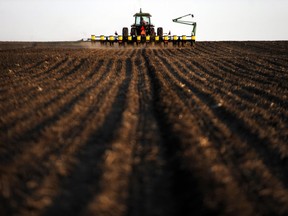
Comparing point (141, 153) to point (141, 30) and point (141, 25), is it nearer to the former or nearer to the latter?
point (141, 30)

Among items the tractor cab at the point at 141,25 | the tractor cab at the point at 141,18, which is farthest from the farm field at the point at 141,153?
the tractor cab at the point at 141,18

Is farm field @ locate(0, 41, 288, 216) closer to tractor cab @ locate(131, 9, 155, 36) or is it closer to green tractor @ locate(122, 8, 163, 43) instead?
green tractor @ locate(122, 8, 163, 43)

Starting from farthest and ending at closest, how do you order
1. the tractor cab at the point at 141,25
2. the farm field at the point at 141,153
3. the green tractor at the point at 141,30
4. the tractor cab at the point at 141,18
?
the tractor cab at the point at 141,18
the tractor cab at the point at 141,25
the green tractor at the point at 141,30
the farm field at the point at 141,153

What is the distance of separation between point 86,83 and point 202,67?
5.97m

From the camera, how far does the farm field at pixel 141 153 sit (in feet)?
9.23

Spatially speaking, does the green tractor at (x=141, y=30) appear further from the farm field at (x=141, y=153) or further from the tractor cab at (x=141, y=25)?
the farm field at (x=141, y=153)

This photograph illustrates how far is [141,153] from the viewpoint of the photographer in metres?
3.86

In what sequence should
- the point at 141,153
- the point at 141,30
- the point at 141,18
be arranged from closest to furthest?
the point at 141,153
the point at 141,30
the point at 141,18

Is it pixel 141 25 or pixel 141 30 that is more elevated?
pixel 141 25

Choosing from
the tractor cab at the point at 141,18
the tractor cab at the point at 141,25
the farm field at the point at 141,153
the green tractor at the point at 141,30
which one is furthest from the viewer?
the tractor cab at the point at 141,18

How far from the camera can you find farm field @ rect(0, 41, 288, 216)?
2814 millimetres

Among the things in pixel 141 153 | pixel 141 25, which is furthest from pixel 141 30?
pixel 141 153

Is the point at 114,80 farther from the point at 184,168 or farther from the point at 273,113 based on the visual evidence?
the point at 184,168

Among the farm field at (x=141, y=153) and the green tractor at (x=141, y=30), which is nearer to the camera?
the farm field at (x=141, y=153)
